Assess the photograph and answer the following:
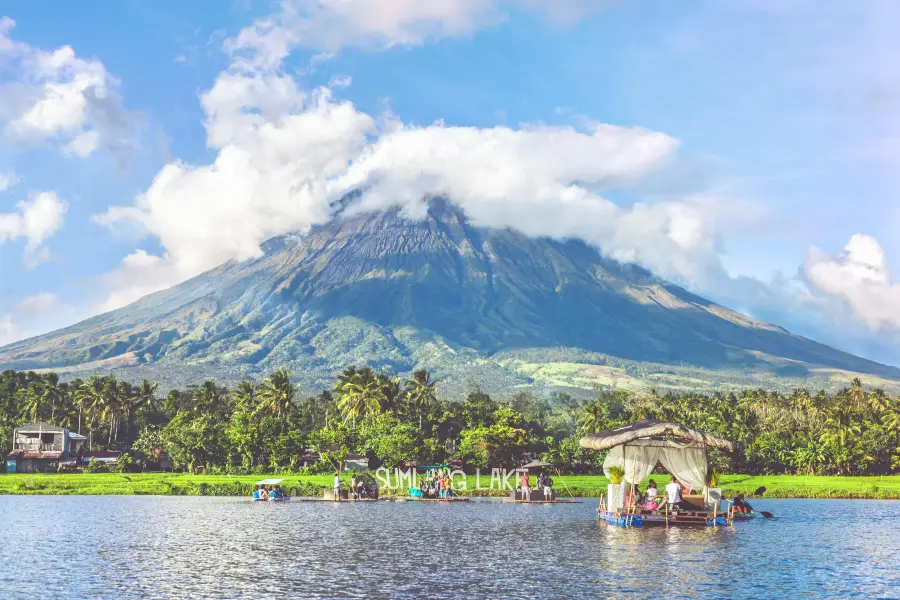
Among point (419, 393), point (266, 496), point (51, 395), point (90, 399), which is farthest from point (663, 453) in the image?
point (51, 395)

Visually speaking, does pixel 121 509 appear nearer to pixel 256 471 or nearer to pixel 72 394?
pixel 256 471

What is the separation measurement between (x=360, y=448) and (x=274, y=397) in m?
24.8

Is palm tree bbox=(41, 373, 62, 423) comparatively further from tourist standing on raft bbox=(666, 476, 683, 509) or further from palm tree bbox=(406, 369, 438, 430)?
tourist standing on raft bbox=(666, 476, 683, 509)

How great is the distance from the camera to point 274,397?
11006 centimetres

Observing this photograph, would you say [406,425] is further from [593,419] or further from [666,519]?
[666,519]

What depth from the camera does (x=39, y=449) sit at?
103m

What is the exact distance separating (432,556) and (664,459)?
16.1 m

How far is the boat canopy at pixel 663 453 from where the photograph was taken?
1709 inches

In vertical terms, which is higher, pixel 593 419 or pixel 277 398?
pixel 277 398

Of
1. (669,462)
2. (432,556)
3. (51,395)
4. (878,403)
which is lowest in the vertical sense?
(432,556)

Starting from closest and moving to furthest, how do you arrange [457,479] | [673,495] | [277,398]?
[673,495] → [457,479] → [277,398]

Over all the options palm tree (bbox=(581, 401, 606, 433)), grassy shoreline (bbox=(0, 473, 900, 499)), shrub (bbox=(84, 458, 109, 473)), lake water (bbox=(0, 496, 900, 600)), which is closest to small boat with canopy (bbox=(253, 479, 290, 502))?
grassy shoreline (bbox=(0, 473, 900, 499))

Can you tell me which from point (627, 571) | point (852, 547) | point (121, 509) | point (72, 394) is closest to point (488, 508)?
point (121, 509)

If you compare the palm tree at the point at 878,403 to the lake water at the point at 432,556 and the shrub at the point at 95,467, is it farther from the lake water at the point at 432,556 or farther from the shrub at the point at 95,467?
the shrub at the point at 95,467
